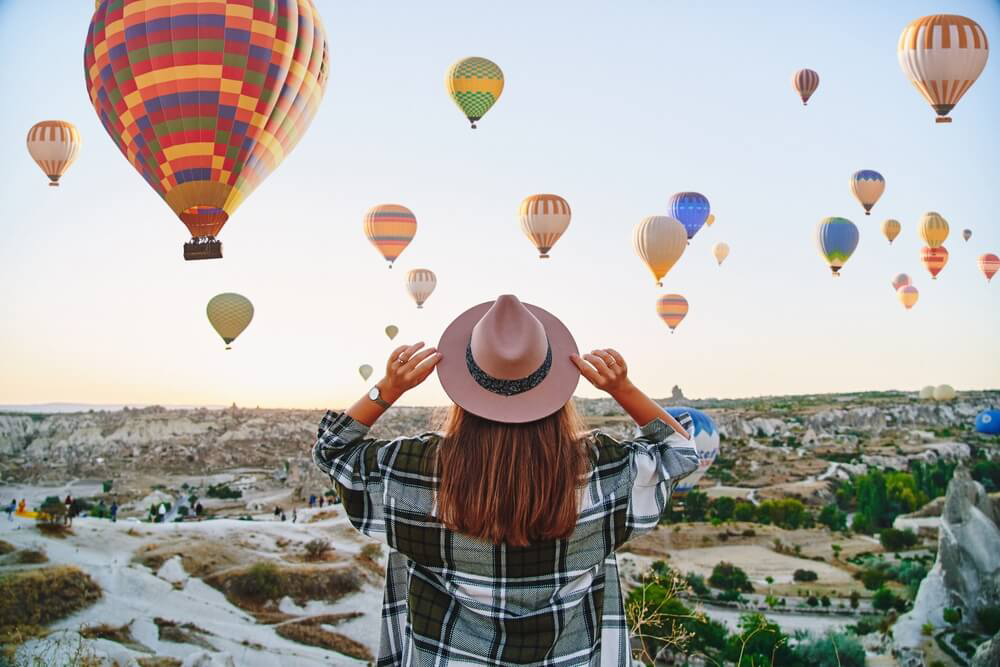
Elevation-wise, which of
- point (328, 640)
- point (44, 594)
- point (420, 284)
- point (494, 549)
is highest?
point (420, 284)

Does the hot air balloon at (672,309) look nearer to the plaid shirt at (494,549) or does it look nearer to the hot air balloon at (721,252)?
the hot air balloon at (721,252)

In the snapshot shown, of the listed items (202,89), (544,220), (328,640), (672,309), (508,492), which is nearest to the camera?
(508,492)

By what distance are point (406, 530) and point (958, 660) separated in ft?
85.5

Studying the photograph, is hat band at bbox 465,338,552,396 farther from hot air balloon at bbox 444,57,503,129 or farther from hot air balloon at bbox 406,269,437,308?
hot air balloon at bbox 406,269,437,308

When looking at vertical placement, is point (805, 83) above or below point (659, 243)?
above

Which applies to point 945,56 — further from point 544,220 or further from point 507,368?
point 507,368

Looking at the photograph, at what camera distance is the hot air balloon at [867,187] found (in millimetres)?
18203

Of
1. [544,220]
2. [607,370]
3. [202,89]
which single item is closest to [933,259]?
[544,220]

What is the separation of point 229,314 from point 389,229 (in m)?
2.98

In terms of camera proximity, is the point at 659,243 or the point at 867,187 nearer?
the point at 659,243

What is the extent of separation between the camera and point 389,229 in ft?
48.4

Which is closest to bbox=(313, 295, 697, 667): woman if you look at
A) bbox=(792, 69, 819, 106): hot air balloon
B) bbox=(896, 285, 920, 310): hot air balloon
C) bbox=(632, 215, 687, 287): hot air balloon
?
bbox=(632, 215, 687, 287): hot air balloon

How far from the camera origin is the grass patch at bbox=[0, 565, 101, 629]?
15305mm

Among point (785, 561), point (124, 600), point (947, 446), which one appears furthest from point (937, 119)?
point (947, 446)
